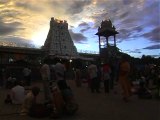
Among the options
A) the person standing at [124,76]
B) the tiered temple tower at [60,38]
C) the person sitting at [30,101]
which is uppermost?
the tiered temple tower at [60,38]

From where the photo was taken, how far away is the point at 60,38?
384 feet

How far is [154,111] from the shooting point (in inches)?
408

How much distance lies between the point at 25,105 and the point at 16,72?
23.0 metres

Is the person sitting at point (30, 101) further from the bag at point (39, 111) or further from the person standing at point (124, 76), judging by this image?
the person standing at point (124, 76)

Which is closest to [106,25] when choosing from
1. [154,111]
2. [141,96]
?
[141,96]

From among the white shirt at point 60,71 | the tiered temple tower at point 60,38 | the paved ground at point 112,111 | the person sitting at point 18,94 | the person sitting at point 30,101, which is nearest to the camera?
the paved ground at point 112,111

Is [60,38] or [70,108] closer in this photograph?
[70,108]

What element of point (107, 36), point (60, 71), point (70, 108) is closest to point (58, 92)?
point (70, 108)

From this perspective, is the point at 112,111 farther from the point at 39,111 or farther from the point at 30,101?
the point at 30,101

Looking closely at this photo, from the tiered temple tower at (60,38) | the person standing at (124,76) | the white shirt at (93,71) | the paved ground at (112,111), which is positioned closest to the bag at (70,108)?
the paved ground at (112,111)

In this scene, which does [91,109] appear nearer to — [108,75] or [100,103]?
[100,103]

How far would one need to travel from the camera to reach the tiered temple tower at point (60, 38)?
364 ft

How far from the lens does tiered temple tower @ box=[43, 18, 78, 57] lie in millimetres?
110938

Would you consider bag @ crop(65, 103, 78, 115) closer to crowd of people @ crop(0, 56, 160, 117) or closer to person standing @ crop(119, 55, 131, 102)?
crowd of people @ crop(0, 56, 160, 117)
